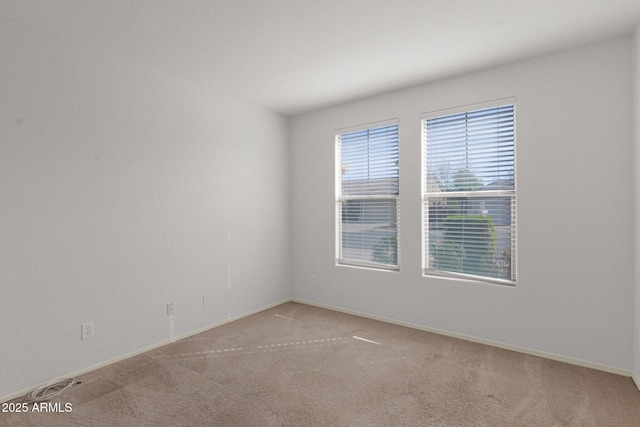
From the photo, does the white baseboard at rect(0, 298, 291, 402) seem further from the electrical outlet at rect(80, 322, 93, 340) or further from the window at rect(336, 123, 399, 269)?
the window at rect(336, 123, 399, 269)

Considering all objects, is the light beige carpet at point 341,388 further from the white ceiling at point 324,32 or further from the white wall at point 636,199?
the white ceiling at point 324,32

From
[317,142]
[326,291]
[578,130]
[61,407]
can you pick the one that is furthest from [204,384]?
[578,130]

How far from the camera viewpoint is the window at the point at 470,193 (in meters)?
3.06

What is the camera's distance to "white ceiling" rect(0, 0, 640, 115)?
2.14 meters

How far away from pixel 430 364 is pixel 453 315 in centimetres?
77

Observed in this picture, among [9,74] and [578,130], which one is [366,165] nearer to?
[578,130]

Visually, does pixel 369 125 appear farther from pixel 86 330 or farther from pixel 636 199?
pixel 86 330

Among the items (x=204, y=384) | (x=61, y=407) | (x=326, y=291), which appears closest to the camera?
(x=61, y=407)

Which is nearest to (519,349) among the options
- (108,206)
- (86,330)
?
(86,330)

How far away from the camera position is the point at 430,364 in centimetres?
273

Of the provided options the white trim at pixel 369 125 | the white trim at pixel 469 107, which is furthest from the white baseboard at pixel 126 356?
the white trim at pixel 469 107

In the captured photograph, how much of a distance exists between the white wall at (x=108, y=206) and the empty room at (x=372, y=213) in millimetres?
15

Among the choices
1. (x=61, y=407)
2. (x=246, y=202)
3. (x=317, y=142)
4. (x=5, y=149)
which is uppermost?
(x=317, y=142)

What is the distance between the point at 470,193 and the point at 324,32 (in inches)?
80.9
